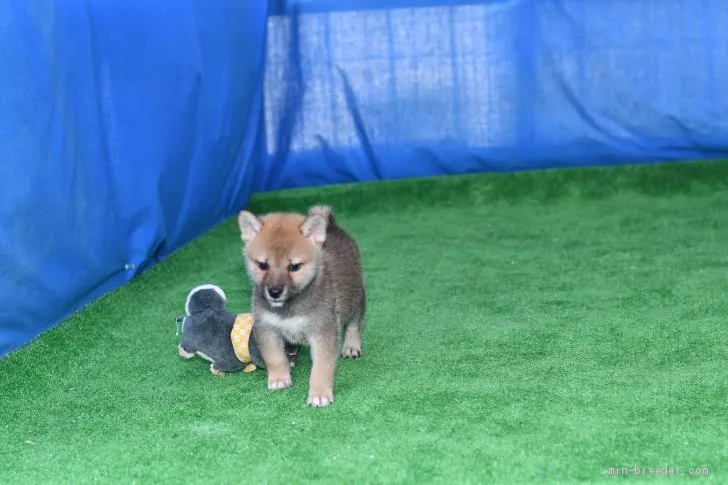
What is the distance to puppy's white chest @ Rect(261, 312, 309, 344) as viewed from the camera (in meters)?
3.64

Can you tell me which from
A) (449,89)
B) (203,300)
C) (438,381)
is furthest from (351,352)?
(449,89)

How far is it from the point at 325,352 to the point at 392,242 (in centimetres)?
308

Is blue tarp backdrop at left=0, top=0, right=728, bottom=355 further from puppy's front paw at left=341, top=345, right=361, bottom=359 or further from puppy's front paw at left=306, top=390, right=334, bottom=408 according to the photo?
puppy's front paw at left=306, top=390, right=334, bottom=408

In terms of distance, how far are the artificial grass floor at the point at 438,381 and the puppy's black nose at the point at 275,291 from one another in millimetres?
436

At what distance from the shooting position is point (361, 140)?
7.89m

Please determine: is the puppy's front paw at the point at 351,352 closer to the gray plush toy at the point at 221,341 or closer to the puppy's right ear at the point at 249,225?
the gray plush toy at the point at 221,341

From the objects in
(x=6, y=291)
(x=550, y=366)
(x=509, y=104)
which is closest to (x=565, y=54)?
(x=509, y=104)

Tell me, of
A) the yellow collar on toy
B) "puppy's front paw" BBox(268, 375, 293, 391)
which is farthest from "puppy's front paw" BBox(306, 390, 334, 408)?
the yellow collar on toy

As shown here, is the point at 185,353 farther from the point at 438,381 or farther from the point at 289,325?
the point at 438,381

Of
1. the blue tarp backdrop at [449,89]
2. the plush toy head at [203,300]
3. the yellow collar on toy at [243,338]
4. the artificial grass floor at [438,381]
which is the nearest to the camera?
the artificial grass floor at [438,381]

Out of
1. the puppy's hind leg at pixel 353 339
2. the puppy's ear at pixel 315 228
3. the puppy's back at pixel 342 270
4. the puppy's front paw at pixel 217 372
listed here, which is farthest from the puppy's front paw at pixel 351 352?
the puppy's ear at pixel 315 228

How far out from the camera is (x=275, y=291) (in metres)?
3.44

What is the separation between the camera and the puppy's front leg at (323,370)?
3.52 metres

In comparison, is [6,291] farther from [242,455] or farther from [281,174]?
[281,174]
